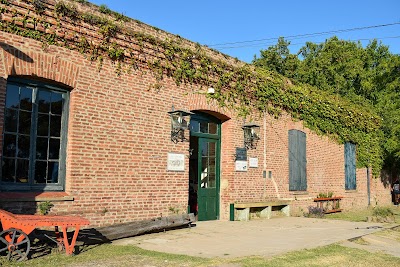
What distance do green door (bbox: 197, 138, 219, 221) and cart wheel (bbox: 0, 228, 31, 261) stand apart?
5.84 m

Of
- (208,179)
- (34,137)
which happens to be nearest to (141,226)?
(34,137)

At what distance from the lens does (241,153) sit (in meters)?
12.1

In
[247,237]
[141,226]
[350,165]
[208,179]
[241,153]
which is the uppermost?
[241,153]

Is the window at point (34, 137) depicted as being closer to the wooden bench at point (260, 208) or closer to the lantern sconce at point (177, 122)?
the lantern sconce at point (177, 122)

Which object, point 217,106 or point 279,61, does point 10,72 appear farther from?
point 279,61

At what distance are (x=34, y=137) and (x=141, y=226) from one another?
2833 mm

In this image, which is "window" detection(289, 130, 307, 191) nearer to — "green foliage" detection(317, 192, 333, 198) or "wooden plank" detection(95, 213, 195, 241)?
"green foliage" detection(317, 192, 333, 198)

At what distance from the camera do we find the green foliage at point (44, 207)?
7.47 metres

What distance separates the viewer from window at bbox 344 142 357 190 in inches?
692

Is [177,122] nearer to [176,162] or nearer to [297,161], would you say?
[176,162]

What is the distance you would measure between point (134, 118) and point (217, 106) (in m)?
2.99

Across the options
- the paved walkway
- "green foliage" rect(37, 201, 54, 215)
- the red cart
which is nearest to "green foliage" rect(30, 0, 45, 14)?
"green foliage" rect(37, 201, 54, 215)

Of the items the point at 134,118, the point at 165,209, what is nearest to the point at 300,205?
the point at 165,209

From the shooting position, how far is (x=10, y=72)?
727 cm
